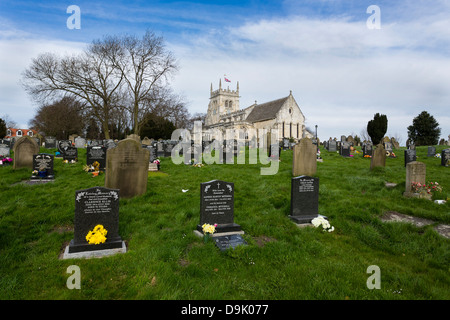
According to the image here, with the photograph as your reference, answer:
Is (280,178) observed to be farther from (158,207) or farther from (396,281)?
(396,281)

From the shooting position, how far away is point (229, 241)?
5.07m

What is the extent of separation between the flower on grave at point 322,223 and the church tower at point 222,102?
228 ft

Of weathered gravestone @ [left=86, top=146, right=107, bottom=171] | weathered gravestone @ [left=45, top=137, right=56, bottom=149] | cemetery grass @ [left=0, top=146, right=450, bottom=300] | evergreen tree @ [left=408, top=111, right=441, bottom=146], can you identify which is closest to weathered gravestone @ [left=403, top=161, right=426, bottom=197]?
cemetery grass @ [left=0, top=146, right=450, bottom=300]

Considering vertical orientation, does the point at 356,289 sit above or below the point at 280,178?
below

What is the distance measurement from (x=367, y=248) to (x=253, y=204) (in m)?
3.14

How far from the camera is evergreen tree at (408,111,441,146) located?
139 ft

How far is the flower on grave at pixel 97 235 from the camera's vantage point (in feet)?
15.3

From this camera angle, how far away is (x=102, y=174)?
1128cm

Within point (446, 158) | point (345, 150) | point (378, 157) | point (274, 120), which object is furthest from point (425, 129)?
point (378, 157)

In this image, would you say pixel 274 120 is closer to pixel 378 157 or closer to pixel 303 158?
pixel 378 157

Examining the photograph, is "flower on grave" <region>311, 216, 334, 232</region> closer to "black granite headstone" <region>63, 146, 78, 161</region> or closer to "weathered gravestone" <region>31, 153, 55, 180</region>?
"weathered gravestone" <region>31, 153, 55, 180</region>

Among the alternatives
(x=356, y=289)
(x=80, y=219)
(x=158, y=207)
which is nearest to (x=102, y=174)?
(x=158, y=207)

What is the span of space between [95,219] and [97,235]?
34cm

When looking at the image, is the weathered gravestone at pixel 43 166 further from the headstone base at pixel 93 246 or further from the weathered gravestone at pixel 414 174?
the weathered gravestone at pixel 414 174
